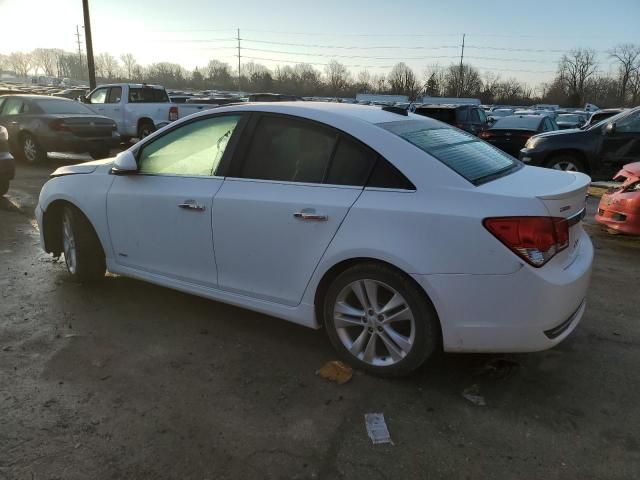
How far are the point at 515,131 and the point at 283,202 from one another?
11879 millimetres

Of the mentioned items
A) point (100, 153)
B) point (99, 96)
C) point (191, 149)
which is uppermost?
point (99, 96)

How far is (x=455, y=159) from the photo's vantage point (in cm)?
325

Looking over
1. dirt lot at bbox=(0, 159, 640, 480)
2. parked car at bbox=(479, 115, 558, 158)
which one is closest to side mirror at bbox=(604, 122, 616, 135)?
parked car at bbox=(479, 115, 558, 158)

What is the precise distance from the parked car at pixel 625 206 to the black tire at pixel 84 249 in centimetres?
570

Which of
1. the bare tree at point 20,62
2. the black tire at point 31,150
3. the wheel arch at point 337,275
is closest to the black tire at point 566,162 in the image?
the wheel arch at point 337,275

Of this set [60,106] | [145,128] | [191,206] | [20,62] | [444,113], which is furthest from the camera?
[20,62]

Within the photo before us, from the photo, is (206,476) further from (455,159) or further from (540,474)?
(455,159)

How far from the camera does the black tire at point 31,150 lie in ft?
40.2

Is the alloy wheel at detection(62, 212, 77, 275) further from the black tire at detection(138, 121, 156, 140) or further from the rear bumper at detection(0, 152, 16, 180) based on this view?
the black tire at detection(138, 121, 156, 140)

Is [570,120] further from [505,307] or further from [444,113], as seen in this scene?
[505,307]

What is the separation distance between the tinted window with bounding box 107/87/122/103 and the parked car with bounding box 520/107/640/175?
11878 mm

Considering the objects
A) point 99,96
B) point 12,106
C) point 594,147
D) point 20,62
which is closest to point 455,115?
point 594,147

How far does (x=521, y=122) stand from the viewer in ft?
47.3

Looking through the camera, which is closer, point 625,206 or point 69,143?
point 625,206
